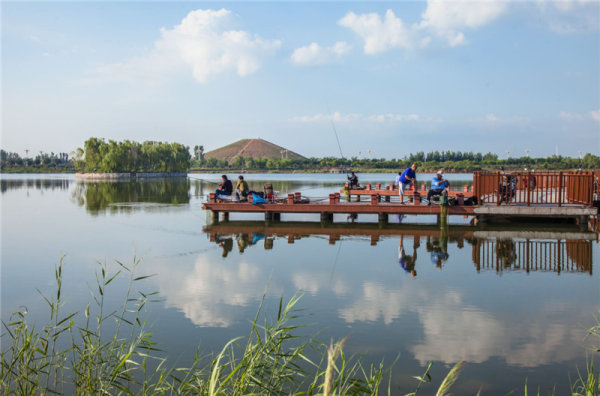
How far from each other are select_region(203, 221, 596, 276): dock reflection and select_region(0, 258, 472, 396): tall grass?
6.32 m

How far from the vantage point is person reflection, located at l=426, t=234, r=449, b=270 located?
13725mm

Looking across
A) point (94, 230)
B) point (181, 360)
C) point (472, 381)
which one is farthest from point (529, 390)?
point (94, 230)

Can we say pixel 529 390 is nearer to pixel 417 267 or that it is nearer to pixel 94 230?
pixel 417 267

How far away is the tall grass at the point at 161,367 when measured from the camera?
4.84 meters

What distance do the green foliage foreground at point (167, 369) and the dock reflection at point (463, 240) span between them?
6.36m

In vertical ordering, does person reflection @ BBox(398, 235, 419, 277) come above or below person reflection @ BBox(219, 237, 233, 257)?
below

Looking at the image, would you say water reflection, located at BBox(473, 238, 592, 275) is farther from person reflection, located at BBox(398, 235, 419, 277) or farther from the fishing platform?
the fishing platform

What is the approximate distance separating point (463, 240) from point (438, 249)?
2179 mm

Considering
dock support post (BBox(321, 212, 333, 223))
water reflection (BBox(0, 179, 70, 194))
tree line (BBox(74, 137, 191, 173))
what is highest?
tree line (BBox(74, 137, 191, 173))

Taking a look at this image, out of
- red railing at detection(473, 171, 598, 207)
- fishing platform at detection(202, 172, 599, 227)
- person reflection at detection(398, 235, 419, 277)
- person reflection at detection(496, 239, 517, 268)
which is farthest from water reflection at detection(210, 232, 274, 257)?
red railing at detection(473, 171, 598, 207)

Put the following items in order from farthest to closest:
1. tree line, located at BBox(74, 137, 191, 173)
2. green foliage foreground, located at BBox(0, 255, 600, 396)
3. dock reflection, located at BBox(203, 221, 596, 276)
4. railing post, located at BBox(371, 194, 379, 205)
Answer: tree line, located at BBox(74, 137, 191, 173)
railing post, located at BBox(371, 194, 379, 205)
dock reflection, located at BBox(203, 221, 596, 276)
green foliage foreground, located at BBox(0, 255, 600, 396)

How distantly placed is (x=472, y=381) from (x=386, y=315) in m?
2.60

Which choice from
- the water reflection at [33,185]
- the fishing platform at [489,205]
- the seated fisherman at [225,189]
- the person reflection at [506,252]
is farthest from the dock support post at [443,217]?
the water reflection at [33,185]

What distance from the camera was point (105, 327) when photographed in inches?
324
